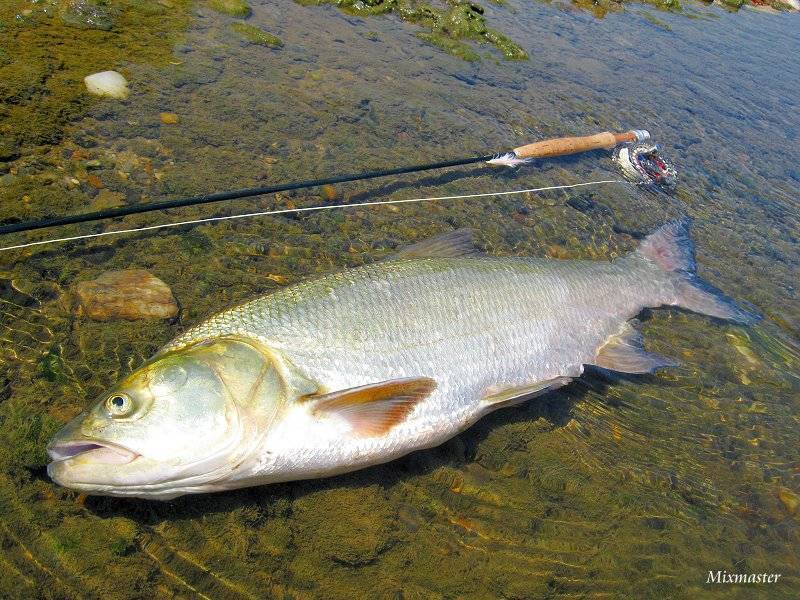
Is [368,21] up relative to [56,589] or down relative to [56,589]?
up

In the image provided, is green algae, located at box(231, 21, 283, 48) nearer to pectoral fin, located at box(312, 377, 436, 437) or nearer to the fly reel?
the fly reel

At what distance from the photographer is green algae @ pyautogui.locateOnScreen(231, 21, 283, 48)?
770cm

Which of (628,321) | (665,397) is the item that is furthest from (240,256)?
(665,397)

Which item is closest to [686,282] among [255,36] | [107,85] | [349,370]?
[349,370]

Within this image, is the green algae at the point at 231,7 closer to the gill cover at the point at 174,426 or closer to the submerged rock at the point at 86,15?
the submerged rock at the point at 86,15

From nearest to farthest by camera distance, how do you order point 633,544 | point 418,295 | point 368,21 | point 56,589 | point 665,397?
1. point 56,589
2. point 633,544
3. point 418,295
4. point 665,397
5. point 368,21

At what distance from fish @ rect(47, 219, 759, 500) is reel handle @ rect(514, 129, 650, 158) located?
8.47ft

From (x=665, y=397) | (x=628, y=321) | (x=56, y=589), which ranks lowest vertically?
(x=56, y=589)

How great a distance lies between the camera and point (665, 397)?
171 inches

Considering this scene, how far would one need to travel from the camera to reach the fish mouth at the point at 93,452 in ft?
7.97

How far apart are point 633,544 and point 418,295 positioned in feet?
6.39

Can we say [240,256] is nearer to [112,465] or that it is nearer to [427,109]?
[112,465]

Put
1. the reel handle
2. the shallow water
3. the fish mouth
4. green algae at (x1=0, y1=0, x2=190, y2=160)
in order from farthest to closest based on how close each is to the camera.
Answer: the reel handle
green algae at (x1=0, y1=0, x2=190, y2=160)
the shallow water
the fish mouth

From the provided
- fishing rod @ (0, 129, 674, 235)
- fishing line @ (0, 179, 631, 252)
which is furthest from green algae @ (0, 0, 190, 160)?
fishing rod @ (0, 129, 674, 235)
